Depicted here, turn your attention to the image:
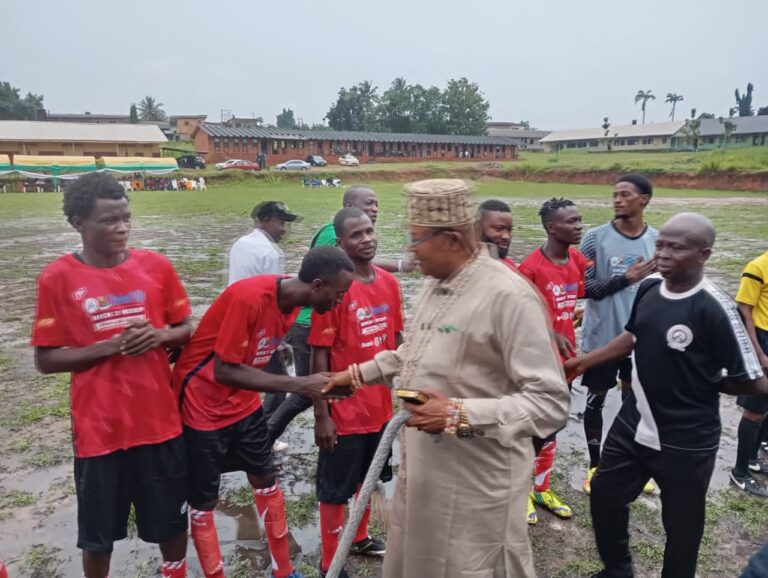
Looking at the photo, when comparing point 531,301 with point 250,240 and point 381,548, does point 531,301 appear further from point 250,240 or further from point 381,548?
point 250,240

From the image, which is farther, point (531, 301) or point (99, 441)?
point (99, 441)

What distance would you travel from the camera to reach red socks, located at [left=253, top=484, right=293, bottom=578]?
Answer: 10.3 ft

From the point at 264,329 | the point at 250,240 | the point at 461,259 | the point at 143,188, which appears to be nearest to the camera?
the point at 461,259

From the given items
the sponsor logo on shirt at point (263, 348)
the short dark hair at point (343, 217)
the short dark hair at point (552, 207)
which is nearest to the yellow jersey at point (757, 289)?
the short dark hair at point (552, 207)

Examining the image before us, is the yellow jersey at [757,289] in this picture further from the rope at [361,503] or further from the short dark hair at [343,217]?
the rope at [361,503]

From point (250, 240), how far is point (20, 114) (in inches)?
3816

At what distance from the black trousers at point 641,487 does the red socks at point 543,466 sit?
871 millimetres

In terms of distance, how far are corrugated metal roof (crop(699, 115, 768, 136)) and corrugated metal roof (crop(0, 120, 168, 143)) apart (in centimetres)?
6493

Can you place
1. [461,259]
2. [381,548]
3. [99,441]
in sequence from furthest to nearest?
1. [381,548]
2. [99,441]
3. [461,259]

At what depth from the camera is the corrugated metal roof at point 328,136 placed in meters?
60.2

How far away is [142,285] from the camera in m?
2.70

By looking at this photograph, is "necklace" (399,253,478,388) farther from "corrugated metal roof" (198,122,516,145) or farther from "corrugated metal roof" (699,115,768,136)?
"corrugated metal roof" (699,115,768,136)

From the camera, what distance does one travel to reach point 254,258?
443 centimetres

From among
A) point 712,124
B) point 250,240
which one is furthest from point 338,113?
point 250,240
